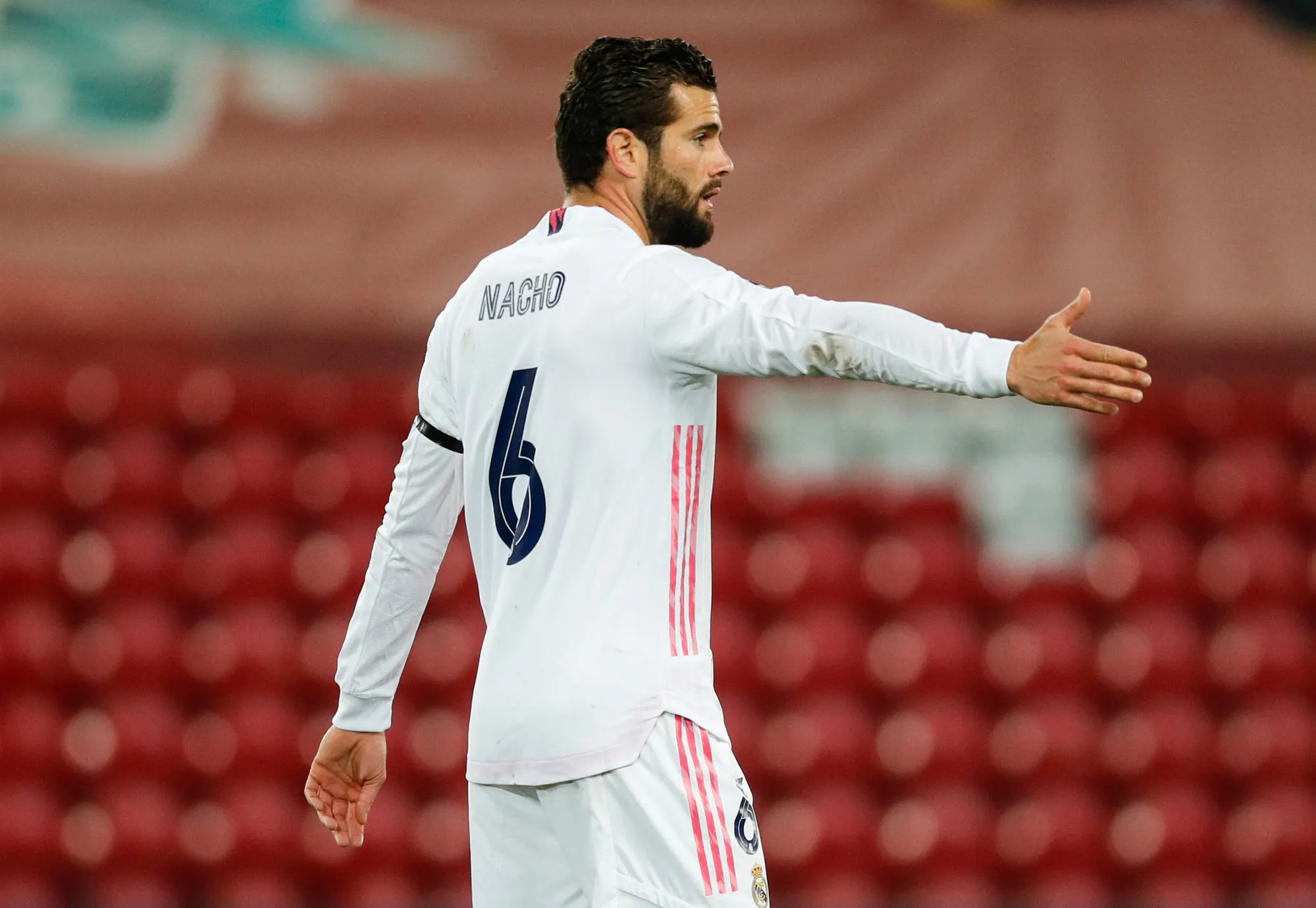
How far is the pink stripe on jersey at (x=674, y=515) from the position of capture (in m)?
1.68

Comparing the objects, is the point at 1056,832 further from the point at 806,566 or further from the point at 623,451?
the point at 623,451

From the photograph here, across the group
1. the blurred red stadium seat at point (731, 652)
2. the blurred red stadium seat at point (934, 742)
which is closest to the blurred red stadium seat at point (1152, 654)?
the blurred red stadium seat at point (934, 742)

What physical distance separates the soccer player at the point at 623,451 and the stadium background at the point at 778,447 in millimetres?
3108

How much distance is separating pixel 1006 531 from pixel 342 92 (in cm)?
250

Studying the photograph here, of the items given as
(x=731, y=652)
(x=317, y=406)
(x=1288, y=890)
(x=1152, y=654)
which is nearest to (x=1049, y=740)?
(x=1152, y=654)

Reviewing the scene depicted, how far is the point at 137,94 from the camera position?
5.15 m

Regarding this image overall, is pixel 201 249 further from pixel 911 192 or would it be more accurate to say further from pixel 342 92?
pixel 911 192

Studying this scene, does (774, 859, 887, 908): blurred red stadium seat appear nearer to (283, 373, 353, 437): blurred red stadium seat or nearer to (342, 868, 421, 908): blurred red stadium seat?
(342, 868, 421, 908): blurred red stadium seat

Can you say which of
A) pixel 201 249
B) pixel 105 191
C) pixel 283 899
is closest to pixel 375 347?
pixel 201 249

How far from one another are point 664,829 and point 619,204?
2.20 feet

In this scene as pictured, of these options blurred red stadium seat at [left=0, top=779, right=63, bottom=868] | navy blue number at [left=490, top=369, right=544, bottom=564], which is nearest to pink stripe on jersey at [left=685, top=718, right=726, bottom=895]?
navy blue number at [left=490, top=369, right=544, bottom=564]

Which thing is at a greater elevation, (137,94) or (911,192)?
(137,94)

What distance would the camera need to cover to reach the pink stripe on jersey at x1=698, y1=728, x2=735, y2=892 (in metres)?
1.61

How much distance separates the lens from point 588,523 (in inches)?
65.7
